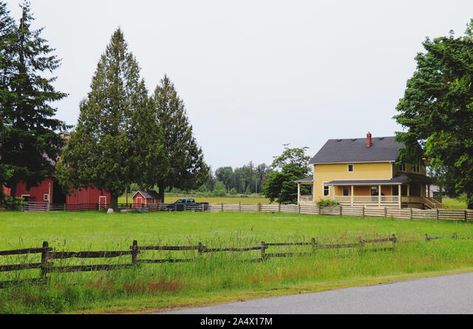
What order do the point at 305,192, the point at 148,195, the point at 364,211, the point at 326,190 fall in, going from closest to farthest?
1. the point at 364,211
2. the point at 326,190
3. the point at 305,192
4. the point at 148,195

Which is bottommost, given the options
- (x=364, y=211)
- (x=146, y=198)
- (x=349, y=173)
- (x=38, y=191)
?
(x=364, y=211)

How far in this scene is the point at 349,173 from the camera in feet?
191

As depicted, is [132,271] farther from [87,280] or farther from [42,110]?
[42,110]

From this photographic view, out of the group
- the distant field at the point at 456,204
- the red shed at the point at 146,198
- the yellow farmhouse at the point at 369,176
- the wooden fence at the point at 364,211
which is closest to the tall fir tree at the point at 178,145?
the red shed at the point at 146,198

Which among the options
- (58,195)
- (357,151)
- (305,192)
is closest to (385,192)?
(357,151)

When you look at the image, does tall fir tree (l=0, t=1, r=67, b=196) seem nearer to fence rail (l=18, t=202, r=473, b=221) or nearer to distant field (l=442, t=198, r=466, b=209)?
fence rail (l=18, t=202, r=473, b=221)

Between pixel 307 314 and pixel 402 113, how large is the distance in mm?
43458

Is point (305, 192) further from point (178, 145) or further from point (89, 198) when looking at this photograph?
point (89, 198)

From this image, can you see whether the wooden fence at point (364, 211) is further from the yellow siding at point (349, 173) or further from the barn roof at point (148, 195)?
the barn roof at point (148, 195)

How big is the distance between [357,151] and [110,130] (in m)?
27.3

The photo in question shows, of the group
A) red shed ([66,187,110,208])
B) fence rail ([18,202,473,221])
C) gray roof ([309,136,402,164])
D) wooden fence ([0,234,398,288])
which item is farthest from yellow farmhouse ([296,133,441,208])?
wooden fence ([0,234,398,288])

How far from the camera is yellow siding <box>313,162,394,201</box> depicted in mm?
55844

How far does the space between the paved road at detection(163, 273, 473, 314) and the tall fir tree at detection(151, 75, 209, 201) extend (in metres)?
59.4
